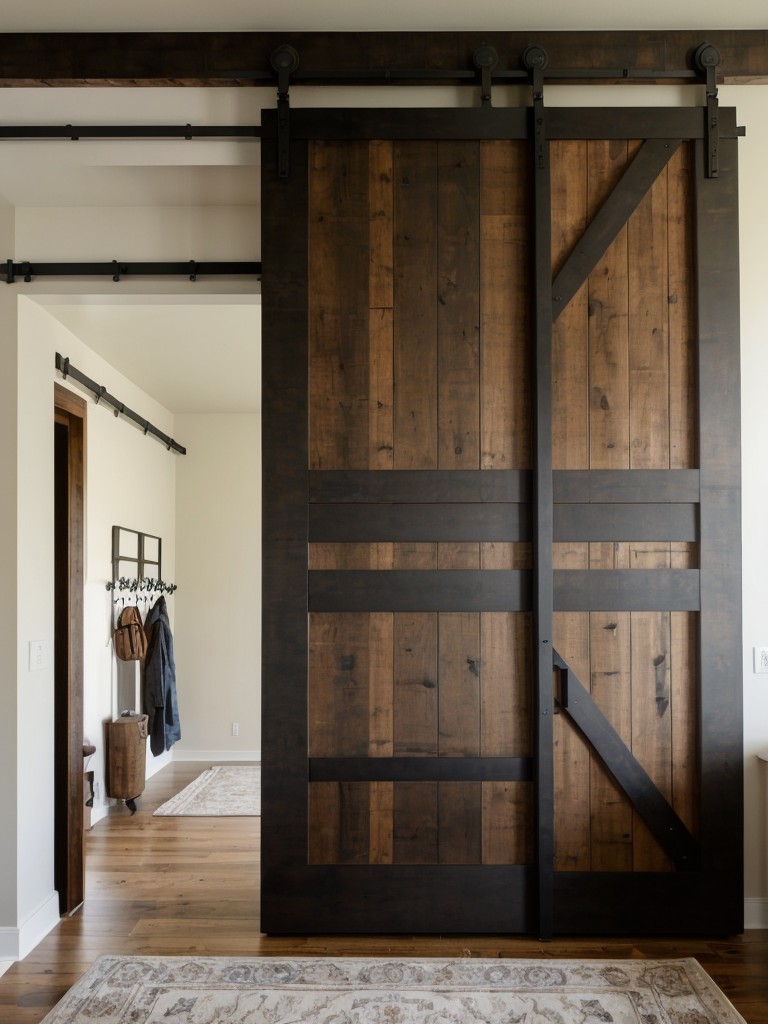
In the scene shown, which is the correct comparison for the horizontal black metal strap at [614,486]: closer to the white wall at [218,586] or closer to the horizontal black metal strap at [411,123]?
the horizontal black metal strap at [411,123]

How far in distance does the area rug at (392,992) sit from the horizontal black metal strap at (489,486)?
58.9 inches

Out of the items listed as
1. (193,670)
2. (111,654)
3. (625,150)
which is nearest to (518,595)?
(625,150)

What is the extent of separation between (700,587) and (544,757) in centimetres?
79

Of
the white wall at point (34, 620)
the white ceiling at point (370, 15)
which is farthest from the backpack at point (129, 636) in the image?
the white ceiling at point (370, 15)

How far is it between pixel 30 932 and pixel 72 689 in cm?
96

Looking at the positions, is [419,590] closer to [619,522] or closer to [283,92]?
[619,522]

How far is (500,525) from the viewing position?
121 inches

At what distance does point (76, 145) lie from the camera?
3.18 meters

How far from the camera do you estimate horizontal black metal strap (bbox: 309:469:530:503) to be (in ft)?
10.1

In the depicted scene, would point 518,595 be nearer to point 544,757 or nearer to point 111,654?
point 544,757

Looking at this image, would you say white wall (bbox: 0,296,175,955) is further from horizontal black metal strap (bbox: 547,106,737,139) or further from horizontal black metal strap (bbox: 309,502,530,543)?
horizontal black metal strap (bbox: 547,106,737,139)

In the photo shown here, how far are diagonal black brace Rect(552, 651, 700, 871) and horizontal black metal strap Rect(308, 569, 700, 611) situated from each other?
239 mm

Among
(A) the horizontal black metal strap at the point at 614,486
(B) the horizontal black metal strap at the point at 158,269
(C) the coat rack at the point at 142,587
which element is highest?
(B) the horizontal black metal strap at the point at 158,269

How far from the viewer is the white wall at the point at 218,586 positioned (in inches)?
307
